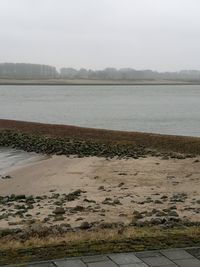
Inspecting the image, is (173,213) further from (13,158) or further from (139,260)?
(13,158)

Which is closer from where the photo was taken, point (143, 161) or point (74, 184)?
point (74, 184)

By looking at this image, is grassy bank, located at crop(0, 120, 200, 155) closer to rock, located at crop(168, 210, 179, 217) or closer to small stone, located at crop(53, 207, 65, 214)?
rock, located at crop(168, 210, 179, 217)

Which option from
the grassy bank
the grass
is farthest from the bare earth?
the grassy bank

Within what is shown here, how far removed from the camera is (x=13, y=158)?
68.0ft

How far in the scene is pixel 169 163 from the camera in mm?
16094

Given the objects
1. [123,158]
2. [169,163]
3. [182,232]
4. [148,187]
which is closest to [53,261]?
[182,232]

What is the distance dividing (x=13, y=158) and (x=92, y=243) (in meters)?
15.6

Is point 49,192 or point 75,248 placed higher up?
point 75,248

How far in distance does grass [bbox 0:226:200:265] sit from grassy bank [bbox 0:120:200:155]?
1236 cm

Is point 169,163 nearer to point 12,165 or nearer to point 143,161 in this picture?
point 143,161

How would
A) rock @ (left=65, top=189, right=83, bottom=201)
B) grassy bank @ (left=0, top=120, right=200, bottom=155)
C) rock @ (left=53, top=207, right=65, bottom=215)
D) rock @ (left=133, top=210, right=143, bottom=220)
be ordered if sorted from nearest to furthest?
rock @ (left=133, top=210, right=143, bottom=220), rock @ (left=53, top=207, right=65, bottom=215), rock @ (left=65, top=189, right=83, bottom=201), grassy bank @ (left=0, top=120, right=200, bottom=155)

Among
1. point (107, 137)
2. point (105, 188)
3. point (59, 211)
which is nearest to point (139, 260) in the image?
point (59, 211)

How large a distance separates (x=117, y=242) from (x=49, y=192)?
7089 mm

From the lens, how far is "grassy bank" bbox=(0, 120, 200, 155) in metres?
20.1
